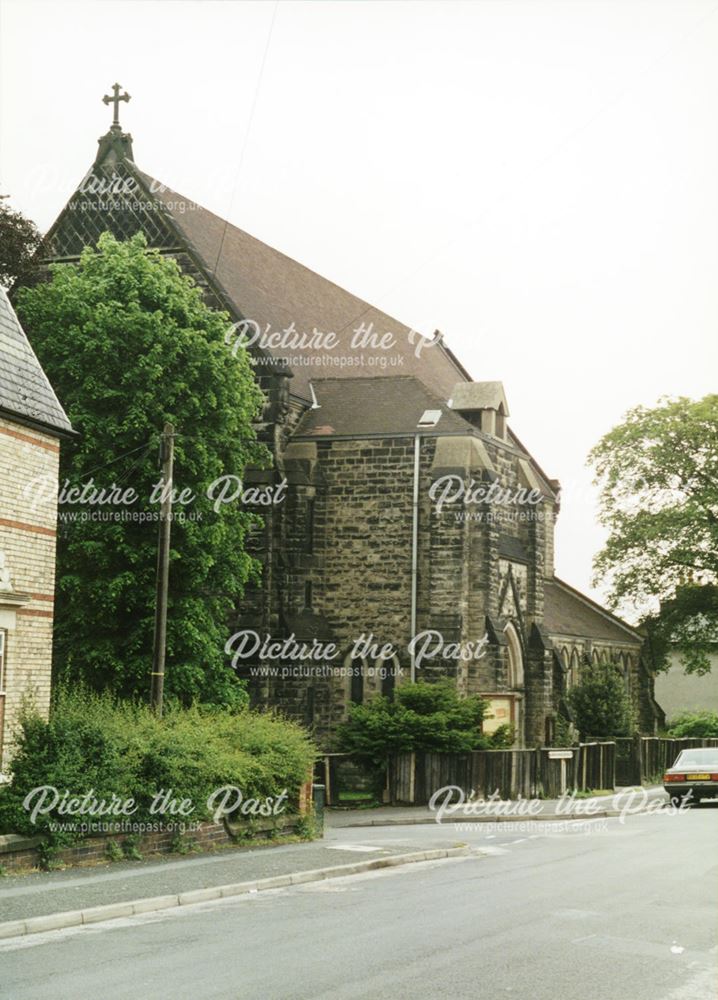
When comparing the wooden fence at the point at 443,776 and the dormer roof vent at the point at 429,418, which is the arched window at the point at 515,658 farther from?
the dormer roof vent at the point at 429,418

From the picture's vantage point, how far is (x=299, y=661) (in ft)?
111

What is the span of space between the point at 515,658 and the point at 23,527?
72.5 feet

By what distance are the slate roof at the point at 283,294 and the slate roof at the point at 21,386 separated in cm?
1457

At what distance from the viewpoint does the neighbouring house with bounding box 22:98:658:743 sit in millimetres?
33688

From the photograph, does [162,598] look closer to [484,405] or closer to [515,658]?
[484,405]

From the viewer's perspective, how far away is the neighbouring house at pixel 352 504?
111 ft

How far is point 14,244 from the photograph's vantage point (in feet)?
100.0

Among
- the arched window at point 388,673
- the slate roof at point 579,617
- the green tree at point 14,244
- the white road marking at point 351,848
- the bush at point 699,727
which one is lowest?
the white road marking at point 351,848

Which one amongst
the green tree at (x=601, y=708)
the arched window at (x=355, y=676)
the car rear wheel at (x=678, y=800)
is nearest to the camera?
the car rear wheel at (x=678, y=800)

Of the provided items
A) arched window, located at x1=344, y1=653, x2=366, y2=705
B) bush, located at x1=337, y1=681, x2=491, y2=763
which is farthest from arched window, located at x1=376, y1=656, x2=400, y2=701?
bush, located at x1=337, y1=681, x2=491, y2=763

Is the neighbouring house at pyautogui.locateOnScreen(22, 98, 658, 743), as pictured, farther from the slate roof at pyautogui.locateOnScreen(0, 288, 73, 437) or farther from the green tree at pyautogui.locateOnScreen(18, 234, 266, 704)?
the slate roof at pyautogui.locateOnScreen(0, 288, 73, 437)

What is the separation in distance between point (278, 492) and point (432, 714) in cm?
799

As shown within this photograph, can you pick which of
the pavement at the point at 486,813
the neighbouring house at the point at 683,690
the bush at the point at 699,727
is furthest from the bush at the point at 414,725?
the neighbouring house at the point at 683,690

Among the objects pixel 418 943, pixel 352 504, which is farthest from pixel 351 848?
pixel 352 504
